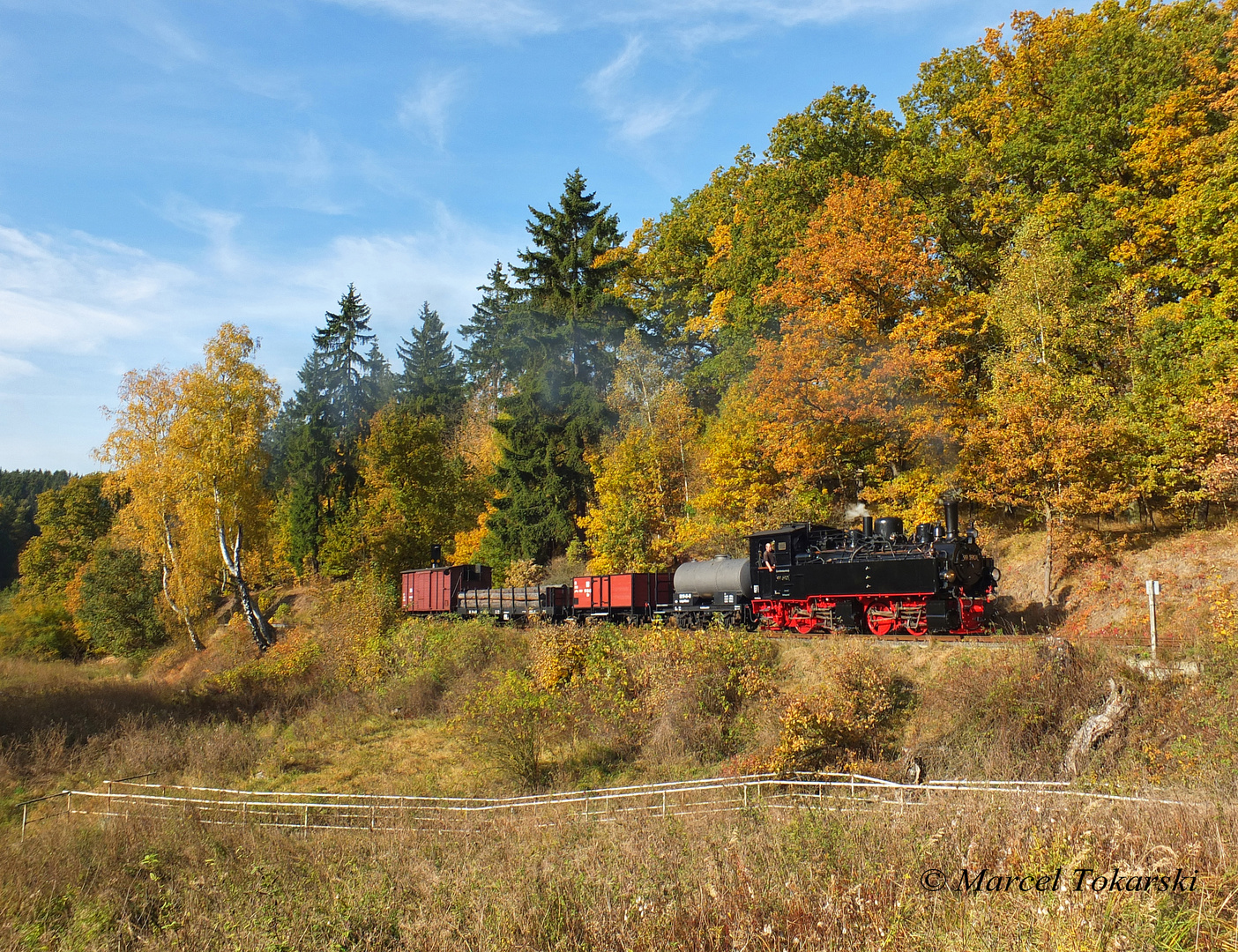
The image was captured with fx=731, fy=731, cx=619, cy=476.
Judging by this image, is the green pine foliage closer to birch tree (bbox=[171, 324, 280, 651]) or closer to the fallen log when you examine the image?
birch tree (bbox=[171, 324, 280, 651])

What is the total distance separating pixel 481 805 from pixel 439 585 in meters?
18.0

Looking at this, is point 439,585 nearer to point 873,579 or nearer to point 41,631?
point 873,579

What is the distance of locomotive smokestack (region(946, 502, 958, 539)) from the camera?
20.4 meters

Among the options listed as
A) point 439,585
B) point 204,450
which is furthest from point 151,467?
point 439,585

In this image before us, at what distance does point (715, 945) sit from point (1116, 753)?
1261cm

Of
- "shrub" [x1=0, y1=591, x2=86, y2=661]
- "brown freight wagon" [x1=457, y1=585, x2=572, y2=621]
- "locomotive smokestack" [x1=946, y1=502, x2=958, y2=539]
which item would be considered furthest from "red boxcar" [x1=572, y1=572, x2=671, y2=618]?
"shrub" [x1=0, y1=591, x2=86, y2=661]

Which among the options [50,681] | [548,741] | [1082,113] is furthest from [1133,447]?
[50,681]

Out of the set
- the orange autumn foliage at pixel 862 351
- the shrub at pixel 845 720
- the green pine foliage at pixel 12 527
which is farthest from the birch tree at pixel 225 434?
the green pine foliage at pixel 12 527

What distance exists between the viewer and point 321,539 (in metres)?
51.7

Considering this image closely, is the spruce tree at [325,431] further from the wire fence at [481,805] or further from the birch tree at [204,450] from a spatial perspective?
the wire fence at [481,805]

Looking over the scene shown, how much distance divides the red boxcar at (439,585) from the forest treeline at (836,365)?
Answer: 4.69m

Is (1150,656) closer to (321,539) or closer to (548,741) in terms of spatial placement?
(548,741)

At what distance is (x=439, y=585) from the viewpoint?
34719mm

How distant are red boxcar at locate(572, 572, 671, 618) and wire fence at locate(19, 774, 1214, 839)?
38.7ft
